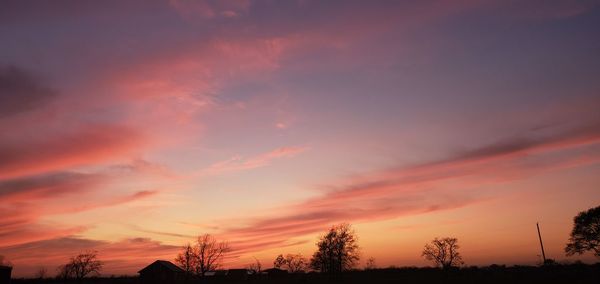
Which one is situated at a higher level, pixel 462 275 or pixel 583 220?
pixel 583 220

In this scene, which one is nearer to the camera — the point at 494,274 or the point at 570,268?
the point at 570,268

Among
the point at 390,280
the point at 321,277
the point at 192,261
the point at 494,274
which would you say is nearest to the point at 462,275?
the point at 494,274

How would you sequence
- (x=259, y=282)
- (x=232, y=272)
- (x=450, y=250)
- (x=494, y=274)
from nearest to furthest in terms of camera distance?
1. (x=494, y=274)
2. (x=259, y=282)
3. (x=450, y=250)
4. (x=232, y=272)

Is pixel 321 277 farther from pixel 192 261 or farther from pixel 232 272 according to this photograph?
pixel 192 261

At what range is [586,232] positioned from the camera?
9062 centimetres

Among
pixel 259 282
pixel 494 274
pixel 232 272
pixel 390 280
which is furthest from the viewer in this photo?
pixel 232 272

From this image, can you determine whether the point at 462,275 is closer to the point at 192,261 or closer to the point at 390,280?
the point at 390,280

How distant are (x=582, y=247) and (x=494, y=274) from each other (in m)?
20.4

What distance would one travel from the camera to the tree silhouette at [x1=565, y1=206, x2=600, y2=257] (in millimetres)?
89562

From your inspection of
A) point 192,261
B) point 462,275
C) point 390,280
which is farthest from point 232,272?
point 462,275

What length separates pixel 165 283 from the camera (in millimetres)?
105312

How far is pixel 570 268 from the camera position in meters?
80.8

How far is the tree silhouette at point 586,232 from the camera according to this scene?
89.6 metres

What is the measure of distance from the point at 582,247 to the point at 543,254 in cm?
986
